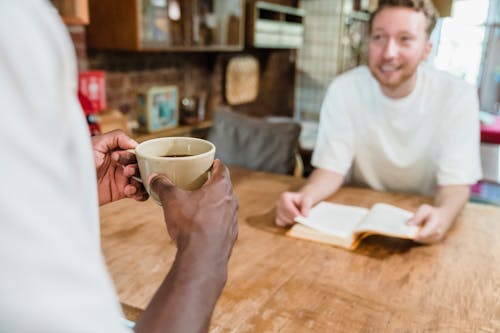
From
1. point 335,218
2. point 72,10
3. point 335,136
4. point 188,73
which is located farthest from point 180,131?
point 335,218

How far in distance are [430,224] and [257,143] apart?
3.75ft

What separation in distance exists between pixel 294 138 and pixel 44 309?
1.91m

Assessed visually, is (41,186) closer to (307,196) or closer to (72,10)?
(307,196)

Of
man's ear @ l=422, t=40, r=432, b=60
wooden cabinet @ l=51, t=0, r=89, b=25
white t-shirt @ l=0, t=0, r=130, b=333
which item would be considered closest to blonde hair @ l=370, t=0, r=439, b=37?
man's ear @ l=422, t=40, r=432, b=60

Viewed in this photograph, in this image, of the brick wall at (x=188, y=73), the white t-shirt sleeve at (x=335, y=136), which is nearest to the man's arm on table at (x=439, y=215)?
the white t-shirt sleeve at (x=335, y=136)

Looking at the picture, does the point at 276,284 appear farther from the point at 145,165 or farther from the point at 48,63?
the point at 48,63

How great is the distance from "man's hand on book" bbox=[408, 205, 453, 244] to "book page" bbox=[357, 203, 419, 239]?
19 millimetres

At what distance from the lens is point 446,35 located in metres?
6.18

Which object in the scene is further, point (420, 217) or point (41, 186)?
point (420, 217)

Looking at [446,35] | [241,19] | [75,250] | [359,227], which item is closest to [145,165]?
[75,250]

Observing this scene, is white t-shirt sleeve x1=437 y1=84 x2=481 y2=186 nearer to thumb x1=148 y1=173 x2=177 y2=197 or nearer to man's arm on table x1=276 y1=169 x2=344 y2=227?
man's arm on table x1=276 y1=169 x2=344 y2=227

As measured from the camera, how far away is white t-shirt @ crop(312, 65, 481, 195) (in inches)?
68.5

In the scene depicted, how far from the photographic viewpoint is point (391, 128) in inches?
73.6

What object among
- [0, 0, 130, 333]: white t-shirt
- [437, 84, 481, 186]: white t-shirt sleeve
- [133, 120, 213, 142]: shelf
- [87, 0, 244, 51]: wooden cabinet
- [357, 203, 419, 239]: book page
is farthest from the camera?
[133, 120, 213, 142]: shelf
